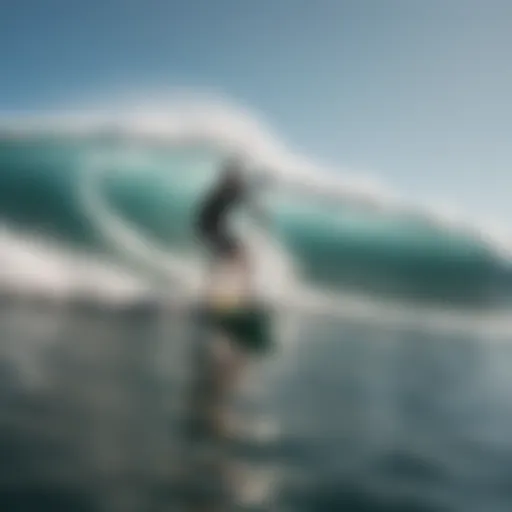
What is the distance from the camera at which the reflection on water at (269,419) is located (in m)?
1.42

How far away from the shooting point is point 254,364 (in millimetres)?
2061

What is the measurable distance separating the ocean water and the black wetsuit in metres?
0.06

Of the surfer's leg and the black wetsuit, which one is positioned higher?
the black wetsuit

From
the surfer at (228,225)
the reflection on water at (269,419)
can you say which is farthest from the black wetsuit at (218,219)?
the reflection on water at (269,419)

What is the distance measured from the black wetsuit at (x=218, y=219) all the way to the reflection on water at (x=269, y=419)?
306 mm

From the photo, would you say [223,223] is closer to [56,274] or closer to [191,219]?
[191,219]

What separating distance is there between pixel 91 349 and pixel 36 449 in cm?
57

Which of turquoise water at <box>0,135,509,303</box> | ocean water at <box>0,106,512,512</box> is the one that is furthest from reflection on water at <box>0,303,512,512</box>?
turquoise water at <box>0,135,509,303</box>

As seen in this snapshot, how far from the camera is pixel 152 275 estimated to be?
7.73 ft

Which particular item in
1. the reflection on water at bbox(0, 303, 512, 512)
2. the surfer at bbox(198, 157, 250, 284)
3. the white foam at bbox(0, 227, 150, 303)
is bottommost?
the reflection on water at bbox(0, 303, 512, 512)

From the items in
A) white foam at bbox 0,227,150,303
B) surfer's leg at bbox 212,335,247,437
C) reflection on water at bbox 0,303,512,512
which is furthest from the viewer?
white foam at bbox 0,227,150,303

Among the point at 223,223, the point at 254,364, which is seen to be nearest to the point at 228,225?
the point at 223,223

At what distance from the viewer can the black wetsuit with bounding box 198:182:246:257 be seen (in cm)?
226

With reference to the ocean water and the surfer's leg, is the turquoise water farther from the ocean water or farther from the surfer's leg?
the surfer's leg
